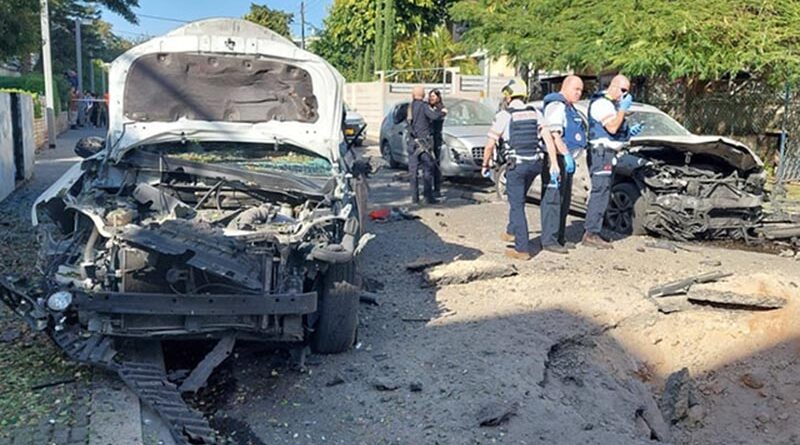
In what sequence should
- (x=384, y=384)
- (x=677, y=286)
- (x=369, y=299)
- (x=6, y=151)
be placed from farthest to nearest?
(x=6, y=151) → (x=677, y=286) → (x=369, y=299) → (x=384, y=384)

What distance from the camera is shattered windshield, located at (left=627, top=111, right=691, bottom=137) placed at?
31.7 feet

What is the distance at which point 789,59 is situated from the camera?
12008 millimetres

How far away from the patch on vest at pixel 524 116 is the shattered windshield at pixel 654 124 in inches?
115

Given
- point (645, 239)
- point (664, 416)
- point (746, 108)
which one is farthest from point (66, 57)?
point (664, 416)

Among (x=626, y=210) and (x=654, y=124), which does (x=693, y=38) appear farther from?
(x=626, y=210)

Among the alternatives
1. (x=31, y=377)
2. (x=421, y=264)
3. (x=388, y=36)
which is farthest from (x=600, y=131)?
(x=388, y=36)

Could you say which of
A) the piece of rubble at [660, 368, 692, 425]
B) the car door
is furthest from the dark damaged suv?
the car door

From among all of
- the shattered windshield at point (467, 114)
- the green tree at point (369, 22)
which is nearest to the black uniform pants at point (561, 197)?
the shattered windshield at point (467, 114)

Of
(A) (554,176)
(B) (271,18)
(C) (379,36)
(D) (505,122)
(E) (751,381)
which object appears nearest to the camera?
(E) (751,381)

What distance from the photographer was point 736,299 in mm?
6211

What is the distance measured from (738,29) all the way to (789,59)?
97cm

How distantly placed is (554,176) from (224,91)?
338cm

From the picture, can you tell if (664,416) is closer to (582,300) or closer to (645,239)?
(582,300)

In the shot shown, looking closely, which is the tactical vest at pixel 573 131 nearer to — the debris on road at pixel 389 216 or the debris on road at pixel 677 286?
the debris on road at pixel 677 286
